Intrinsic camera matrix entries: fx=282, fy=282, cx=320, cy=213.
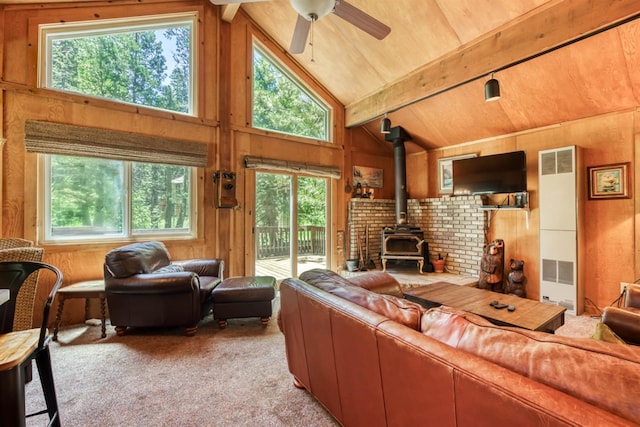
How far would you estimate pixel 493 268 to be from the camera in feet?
13.6

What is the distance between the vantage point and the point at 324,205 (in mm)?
5211

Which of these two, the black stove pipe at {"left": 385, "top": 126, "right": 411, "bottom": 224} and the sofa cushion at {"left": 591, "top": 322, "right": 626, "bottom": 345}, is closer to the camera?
the sofa cushion at {"left": 591, "top": 322, "right": 626, "bottom": 345}

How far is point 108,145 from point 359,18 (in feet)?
10.1

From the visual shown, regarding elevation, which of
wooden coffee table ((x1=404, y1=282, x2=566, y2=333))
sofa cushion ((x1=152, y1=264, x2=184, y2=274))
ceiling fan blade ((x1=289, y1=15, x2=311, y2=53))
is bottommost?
wooden coffee table ((x1=404, y1=282, x2=566, y2=333))

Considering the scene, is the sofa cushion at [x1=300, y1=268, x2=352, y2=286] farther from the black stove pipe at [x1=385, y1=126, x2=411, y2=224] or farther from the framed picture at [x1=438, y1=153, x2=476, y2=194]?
the framed picture at [x1=438, y1=153, x2=476, y2=194]

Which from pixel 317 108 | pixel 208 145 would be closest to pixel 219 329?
pixel 208 145

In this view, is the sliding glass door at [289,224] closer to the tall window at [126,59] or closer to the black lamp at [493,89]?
the tall window at [126,59]

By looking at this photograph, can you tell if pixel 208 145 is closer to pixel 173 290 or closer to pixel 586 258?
pixel 173 290

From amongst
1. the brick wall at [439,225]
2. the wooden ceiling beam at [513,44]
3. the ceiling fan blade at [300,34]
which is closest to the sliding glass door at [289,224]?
the brick wall at [439,225]

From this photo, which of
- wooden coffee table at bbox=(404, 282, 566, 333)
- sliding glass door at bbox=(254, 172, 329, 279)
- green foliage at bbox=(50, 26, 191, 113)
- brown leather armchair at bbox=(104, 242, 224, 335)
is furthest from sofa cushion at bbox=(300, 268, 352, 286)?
green foliage at bbox=(50, 26, 191, 113)

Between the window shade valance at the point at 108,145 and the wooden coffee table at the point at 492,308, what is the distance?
3.27m

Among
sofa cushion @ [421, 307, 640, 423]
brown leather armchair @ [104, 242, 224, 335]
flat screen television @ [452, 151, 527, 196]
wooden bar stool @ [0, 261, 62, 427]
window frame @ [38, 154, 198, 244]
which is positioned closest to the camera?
sofa cushion @ [421, 307, 640, 423]

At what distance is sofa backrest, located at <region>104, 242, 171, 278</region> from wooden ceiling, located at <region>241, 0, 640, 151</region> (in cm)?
271

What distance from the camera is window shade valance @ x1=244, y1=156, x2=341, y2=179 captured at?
4270mm
